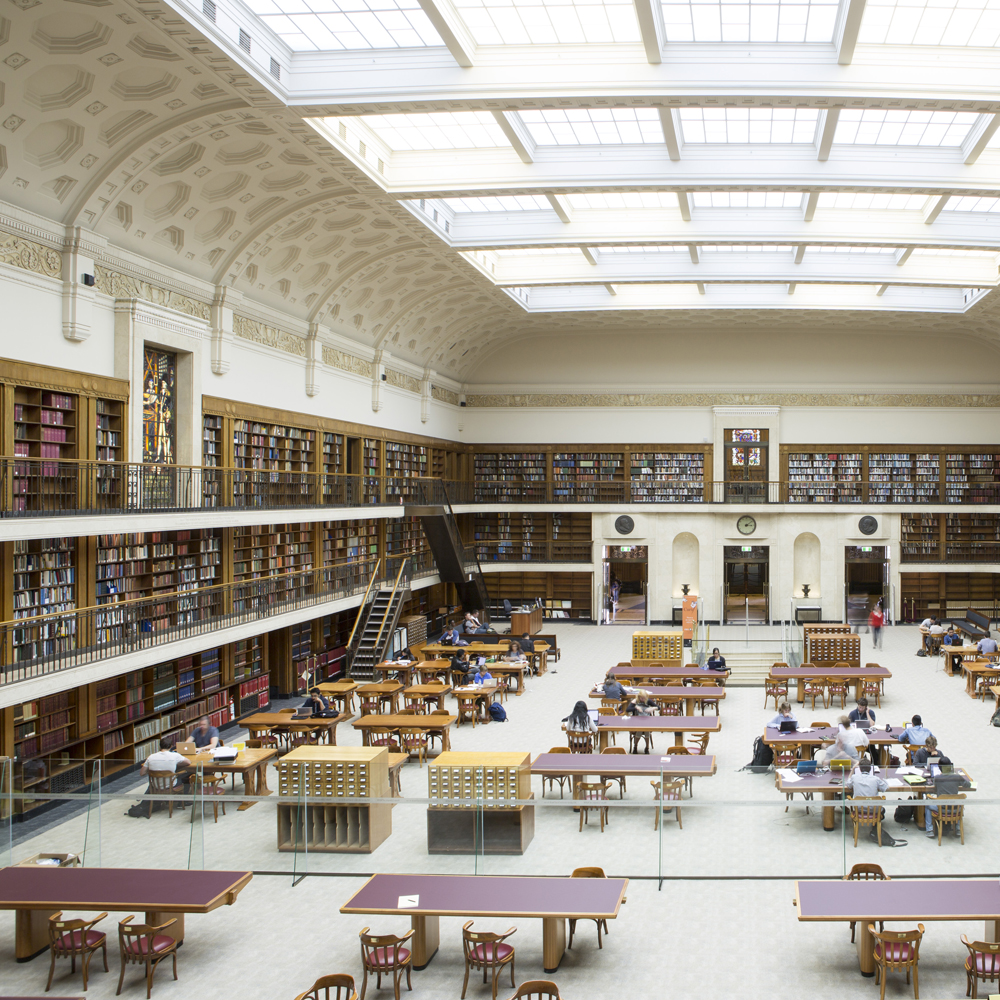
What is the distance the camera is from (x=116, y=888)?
7.20 meters

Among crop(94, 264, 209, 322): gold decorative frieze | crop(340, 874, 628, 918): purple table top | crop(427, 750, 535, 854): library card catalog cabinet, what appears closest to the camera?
crop(340, 874, 628, 918): purple table top

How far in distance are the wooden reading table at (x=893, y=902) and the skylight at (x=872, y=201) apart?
12.3 m

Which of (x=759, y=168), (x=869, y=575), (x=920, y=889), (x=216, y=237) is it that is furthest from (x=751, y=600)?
(x=920, y=889)

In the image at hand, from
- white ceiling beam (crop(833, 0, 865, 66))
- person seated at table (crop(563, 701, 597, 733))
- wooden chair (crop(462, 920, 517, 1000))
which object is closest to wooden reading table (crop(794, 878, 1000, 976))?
wooden chair (crop(462, 920, 517, 1000))

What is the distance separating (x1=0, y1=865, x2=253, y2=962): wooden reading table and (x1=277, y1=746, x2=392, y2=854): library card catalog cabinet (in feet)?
3.61

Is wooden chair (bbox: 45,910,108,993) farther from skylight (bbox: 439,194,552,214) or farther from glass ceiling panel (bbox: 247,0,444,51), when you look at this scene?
skylight (bbox: 439,194,552,214)

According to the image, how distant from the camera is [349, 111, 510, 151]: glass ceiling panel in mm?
13078

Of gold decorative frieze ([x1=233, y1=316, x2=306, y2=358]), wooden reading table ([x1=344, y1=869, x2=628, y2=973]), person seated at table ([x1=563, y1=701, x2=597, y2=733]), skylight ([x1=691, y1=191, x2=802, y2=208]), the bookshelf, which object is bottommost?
wooden reading table ([x1=344, y1=869, x2=628, y2=973])

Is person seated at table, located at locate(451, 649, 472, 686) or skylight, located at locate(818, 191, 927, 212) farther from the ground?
skylight, located at locate(818, 191, 927, 212)

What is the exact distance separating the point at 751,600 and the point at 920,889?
854 inches

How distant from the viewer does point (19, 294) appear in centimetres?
1053

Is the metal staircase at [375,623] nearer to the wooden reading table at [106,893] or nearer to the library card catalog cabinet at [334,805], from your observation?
the library card catalog cabinet at [334,805]

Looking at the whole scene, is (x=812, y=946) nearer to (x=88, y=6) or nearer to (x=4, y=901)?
(x=4, y=901)

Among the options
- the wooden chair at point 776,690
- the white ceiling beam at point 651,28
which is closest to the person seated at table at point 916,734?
the wooden chair at point 776,690
